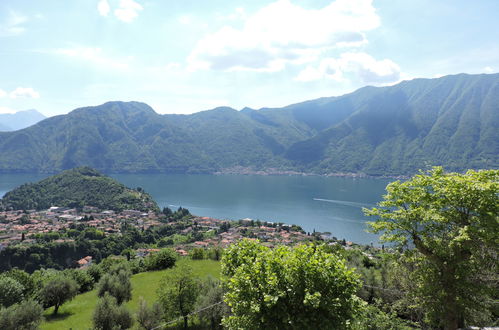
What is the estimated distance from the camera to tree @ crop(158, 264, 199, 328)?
17.4 metres

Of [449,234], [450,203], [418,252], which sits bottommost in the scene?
[418,252]

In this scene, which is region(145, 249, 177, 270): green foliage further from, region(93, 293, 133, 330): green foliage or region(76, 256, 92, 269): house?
region(76, 256, 92, 269): house

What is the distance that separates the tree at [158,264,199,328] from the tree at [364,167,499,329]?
12.4 m

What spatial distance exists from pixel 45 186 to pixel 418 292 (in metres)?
155

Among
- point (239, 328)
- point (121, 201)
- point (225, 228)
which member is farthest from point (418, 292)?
point (121, 201)

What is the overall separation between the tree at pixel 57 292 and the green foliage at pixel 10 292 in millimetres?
1373

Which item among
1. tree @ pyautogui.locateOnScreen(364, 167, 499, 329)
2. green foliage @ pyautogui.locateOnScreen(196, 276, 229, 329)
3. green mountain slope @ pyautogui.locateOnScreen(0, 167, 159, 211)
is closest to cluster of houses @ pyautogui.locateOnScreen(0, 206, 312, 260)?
green mountain slope @ pyautogui.locateOnScreen(0, 167, 159, 211)

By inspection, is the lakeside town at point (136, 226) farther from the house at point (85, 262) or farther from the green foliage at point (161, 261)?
the green foliage at point (161, 261)

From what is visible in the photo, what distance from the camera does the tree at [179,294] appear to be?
57.2ft

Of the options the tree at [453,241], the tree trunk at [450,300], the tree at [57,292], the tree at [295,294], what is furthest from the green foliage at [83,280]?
the tree trunk at [450,300]

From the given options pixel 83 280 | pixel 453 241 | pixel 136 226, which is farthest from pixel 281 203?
pixel 453 241

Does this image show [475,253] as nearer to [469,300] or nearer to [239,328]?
[469,300]

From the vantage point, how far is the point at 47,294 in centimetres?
2164

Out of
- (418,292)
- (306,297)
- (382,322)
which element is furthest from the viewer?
(382,322)
